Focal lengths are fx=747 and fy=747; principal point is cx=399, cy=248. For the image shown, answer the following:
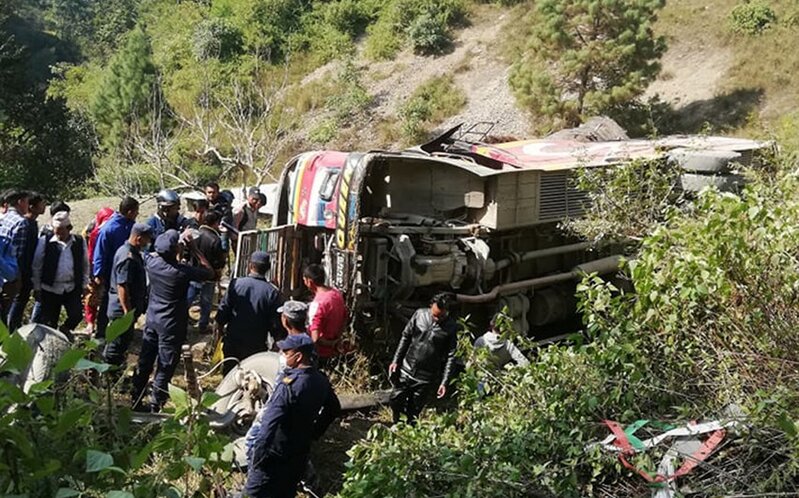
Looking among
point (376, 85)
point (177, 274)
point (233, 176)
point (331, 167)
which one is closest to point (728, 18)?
point (376, 85)

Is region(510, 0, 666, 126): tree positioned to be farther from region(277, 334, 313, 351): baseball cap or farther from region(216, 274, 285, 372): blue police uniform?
region(277, 334, 313, 351): baseball cap

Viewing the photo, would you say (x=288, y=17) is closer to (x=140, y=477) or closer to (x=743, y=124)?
(x=743, y=124)

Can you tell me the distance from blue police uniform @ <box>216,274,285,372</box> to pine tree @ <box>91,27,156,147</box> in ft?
91.4

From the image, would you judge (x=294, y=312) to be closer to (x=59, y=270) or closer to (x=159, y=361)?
(x=159, y=361)

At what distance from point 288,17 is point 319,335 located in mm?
35099

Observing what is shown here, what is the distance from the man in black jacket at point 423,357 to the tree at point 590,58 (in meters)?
18.1

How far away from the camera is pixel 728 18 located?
2781 cm

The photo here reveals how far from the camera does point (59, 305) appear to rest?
662 cm

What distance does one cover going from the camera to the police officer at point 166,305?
5504 millimetres

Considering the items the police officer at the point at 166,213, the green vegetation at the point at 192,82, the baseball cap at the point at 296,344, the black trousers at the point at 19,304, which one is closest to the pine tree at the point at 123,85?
the green vegetation at the point at 192,82

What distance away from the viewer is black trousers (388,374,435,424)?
580cm

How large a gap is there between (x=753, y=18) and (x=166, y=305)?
27145mm

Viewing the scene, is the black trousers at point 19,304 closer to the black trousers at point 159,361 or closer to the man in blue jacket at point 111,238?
the man in blue jacket at point 111,238

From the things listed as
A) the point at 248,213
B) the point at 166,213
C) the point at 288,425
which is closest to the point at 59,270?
the point at 166,213
